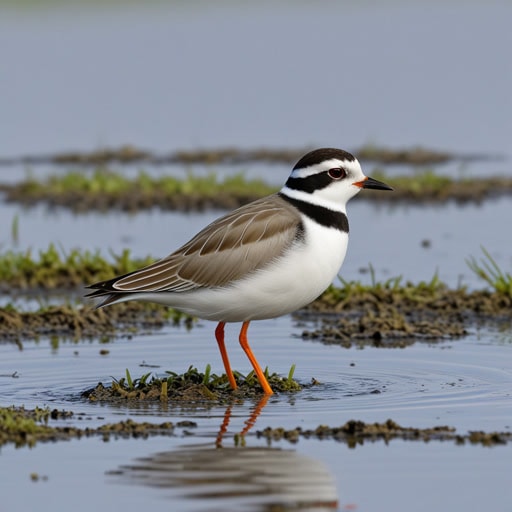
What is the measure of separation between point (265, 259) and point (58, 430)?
2033 millimetres

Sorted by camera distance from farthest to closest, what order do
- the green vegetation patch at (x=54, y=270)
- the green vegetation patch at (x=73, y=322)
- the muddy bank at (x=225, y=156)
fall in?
the muddy bank at (x=225, y=156) < the green vegetation patch at (x=54, y=270) < the green vegetation patch at (x=73, y=322)

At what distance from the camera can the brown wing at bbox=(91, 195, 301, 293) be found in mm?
10211

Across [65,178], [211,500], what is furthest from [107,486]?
[65,178]

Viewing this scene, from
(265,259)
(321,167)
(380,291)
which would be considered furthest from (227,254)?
(380,291)

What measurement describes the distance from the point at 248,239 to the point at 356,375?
1.42 meters

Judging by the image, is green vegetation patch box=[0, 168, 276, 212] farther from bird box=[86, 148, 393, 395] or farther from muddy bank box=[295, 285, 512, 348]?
bird box=[86, 148, 393, 395]

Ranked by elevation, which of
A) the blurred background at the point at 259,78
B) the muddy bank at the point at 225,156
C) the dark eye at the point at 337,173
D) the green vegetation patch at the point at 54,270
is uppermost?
the blurred background at the point at 259,78

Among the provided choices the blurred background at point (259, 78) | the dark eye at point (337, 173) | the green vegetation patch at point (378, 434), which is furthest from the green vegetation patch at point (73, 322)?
the blurred background at point (259, 78)

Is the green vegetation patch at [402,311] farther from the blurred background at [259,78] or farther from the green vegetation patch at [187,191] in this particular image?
the blurred background at [259,78]

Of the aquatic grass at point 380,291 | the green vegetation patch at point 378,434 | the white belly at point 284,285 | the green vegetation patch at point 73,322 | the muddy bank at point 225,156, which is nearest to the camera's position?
the green vegetation patch at point 378,434

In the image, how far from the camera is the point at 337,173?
417 inches

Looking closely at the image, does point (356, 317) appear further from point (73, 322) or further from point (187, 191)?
point (187, 191)

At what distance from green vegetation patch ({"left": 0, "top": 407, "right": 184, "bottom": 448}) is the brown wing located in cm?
139

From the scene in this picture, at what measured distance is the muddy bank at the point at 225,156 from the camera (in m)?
23.8
